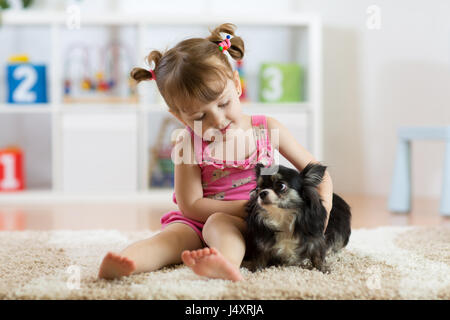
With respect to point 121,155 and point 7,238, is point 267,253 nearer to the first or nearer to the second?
point 7,238

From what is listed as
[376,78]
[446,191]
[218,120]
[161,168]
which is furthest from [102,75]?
[218,120]

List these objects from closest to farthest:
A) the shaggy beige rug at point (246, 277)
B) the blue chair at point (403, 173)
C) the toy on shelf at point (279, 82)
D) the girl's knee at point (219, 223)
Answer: the shaggy beige rug at point (246, 277)
the girl's knee at point (219, 223)
the blue chair at point (403, 173)
the toy on shelf at point (279, 82)

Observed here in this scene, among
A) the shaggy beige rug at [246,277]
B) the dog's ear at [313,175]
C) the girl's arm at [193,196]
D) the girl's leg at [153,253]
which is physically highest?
the dog's ear at [313,175]

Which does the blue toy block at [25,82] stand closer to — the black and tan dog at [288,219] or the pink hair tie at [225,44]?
the pink hair tie at [225,44]

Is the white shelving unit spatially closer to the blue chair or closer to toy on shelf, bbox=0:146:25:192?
toy on shelf, bbox=0:146:25:192

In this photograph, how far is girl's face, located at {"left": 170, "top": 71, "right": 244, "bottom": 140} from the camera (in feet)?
3.56

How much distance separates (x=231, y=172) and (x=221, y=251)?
0.88 ft

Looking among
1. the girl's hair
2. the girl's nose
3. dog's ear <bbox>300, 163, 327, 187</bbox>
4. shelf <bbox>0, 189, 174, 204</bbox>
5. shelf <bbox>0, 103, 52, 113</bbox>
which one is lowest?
shelf <bbox>0, 189, 174, 204</bbox>

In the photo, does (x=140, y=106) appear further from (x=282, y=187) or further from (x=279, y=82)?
(x=282, y=187)

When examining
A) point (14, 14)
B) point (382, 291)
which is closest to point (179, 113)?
point (382, 291)

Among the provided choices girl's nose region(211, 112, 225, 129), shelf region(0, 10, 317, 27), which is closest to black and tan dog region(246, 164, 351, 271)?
girl's nose region(211, 112, 225, 129)

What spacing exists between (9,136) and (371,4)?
83.8 inches

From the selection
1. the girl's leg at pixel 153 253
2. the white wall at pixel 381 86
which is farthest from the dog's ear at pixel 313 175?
the white wall at pixel 381 86

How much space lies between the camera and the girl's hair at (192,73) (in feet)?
3.48
